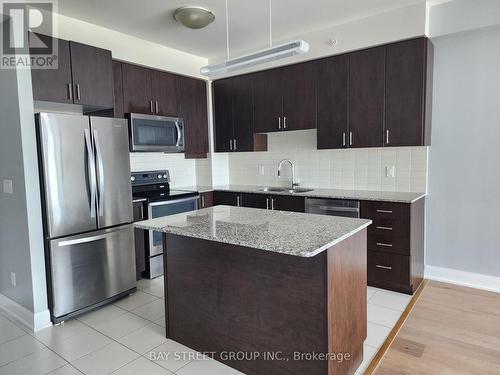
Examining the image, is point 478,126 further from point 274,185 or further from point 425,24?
point 274,185

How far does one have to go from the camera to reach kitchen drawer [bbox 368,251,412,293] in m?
3.13

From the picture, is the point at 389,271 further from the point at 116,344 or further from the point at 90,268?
the point at 90,268

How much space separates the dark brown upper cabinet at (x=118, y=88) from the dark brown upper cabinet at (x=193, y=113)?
807 millimetres

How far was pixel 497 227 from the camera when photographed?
316 centimetres

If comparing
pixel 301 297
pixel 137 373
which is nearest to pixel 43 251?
pixel 137 373

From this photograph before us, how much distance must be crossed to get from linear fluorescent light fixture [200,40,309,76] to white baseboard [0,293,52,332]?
2309 mm

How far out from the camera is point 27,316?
2.74 metres

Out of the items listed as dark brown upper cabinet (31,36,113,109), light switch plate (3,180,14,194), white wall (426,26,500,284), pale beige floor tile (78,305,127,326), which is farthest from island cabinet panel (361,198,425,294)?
light switch plate (3,180,14,194)

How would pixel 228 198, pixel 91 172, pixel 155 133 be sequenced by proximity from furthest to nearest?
pixel 228 198 → pixel 155 133 → pixel 91 172

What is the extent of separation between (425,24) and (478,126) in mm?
1080

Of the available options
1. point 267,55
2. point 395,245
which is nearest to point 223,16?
point 267,55

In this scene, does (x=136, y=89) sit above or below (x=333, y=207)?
above

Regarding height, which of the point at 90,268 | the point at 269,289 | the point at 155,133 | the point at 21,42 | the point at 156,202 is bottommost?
the point at 90,268

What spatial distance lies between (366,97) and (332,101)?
0.37 meters
